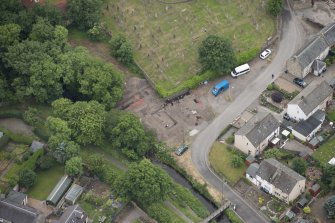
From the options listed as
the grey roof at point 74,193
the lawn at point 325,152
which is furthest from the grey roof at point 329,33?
the grey roof at point 74,193

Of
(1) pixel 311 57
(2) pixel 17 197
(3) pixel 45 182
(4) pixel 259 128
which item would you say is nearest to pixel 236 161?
(4) pixel 259 128

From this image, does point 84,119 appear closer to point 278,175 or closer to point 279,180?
point 278,175

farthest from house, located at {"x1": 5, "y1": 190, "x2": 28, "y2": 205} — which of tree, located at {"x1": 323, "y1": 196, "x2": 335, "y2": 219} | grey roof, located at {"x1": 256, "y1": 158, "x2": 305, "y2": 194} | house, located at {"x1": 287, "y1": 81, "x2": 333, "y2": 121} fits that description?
house, located at {"x1": 287, "y1": 81, "x2": 333, "y2": 121}

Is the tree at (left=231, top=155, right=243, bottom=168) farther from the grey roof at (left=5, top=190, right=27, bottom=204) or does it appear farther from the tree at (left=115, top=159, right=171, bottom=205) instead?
the grey roof at (left=5, top=190, right=27, bottom=204)

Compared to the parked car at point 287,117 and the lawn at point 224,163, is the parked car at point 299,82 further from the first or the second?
the lawn at point 224,163

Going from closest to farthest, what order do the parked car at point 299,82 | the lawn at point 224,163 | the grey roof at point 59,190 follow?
the grey roof at point 59,190 < the lawn at point 224,163 < the parked car at point 299,82

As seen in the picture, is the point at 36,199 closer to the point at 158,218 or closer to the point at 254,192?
the point at 158,218
